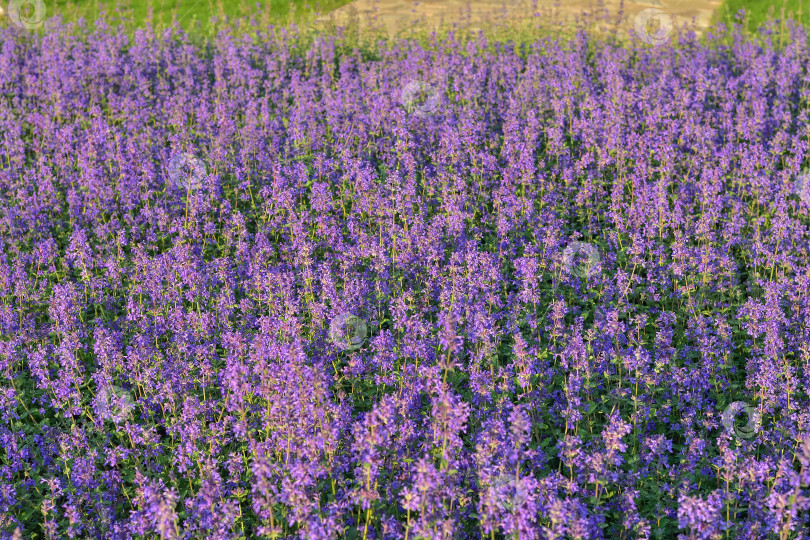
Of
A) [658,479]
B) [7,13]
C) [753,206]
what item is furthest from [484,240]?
[7,13]

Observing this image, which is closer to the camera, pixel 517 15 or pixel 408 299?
pixel 408 299

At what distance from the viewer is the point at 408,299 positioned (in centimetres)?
526

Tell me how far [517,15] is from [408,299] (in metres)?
7.71

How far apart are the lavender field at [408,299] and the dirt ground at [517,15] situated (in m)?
A: 2.15

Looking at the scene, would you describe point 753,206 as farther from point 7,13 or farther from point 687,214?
point 7,13

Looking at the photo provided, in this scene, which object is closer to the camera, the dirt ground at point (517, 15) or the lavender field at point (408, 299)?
the lavender field at point (408, 299)

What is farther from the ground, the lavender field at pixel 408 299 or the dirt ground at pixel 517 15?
the dirt ground at pixel 517 15

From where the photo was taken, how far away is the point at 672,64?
30.1ft

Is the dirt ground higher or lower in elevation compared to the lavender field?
higher

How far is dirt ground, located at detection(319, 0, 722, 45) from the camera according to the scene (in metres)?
11.2

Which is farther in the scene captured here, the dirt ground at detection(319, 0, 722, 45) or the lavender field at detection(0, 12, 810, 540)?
the dirt ground at detection(319, 0, 722, 45)

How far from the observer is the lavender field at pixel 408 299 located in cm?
397

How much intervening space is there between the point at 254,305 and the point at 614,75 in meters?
4.64

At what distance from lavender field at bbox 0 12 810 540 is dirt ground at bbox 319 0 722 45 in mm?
2148
